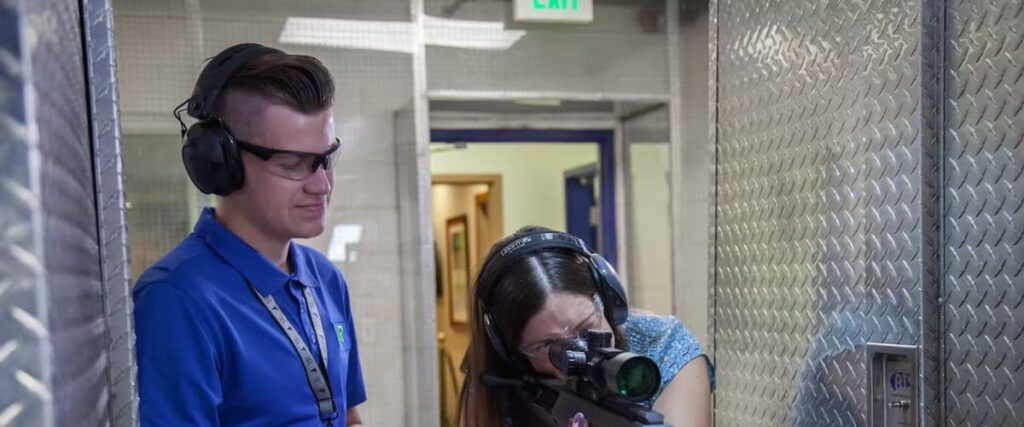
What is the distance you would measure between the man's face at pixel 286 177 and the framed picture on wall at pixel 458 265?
14.8 ft

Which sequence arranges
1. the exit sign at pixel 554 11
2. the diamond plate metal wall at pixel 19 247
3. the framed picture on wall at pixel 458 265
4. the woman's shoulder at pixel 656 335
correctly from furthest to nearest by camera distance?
the framed picture on wall at pixel 458 265, the exit sign at pixel 554 11, the woman's shoulder at pixel 656 335, the diamond plate metal wall at pixel 19 247

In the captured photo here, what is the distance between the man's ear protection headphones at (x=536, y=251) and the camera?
1441mm

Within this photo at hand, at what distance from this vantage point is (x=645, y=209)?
13.5ft

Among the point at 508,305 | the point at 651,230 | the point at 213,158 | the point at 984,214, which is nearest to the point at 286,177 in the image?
the point at 213,158

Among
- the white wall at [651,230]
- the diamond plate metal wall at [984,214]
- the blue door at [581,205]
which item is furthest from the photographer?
the blue door at [581,205]

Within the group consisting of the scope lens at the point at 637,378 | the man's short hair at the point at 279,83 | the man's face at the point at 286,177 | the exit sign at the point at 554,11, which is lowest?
the scope lens at the point at 637,378

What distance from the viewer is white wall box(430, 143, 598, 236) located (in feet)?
16.8

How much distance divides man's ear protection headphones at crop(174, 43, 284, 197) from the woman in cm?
55

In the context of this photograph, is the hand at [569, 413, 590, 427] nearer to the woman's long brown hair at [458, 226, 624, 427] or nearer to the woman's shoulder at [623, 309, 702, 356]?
the woman's long brown hair at [458, 226, 624, 427]

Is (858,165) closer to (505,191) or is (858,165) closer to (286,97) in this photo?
(286,97)

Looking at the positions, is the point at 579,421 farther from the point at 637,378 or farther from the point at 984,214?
the point at 984,214

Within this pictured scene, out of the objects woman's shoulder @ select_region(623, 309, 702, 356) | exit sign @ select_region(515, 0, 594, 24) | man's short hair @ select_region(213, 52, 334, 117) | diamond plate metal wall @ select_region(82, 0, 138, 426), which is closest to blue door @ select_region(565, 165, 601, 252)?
exit sign @ select_region(515, 0, 594, 24)

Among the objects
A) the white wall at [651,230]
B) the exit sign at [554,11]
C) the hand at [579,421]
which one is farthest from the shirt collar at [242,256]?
Answer: the white wall at [651,230]

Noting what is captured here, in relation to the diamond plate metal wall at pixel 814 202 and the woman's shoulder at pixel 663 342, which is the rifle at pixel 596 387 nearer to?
the woman's shoulder at pixel 663 342
